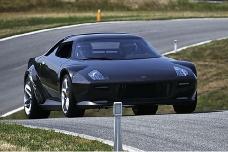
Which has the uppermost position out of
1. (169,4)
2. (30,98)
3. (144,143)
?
(144,143)

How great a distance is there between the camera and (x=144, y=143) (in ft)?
27.5

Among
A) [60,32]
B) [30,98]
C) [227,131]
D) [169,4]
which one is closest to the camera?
[227,131]

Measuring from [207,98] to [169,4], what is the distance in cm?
3968

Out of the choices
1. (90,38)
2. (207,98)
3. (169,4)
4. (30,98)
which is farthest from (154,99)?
(169,4)

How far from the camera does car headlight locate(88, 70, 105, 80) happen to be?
11.0 meters

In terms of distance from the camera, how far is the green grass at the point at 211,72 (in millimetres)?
17564

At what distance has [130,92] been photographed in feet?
36.7

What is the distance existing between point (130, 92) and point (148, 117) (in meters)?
0.56

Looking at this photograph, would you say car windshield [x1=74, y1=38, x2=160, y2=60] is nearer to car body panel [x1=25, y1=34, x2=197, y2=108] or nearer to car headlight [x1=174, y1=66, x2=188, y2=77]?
car body panel [x1=25, y1=34, x2=197, y2=108]

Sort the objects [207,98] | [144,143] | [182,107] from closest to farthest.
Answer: [144,143], [182,107], [207,98]

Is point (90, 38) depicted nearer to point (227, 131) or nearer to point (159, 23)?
point (227, 131)

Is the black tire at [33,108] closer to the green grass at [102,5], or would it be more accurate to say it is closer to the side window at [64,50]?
the side window at [64,50]

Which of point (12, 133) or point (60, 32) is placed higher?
point (12, 133)

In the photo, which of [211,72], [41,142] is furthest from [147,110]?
[211,72]
